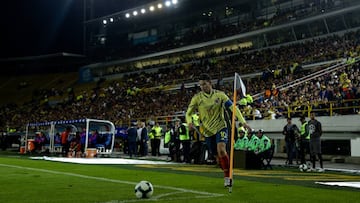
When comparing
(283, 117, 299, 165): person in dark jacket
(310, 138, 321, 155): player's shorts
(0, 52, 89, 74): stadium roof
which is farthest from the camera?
(0, 52, 89, 74): stadium roof

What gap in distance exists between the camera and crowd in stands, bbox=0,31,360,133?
24.7 metres

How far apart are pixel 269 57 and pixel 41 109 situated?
2807 cm

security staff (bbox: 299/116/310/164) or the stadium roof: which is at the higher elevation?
the stadium roof

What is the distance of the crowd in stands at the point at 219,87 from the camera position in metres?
24.7

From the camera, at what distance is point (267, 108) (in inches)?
989

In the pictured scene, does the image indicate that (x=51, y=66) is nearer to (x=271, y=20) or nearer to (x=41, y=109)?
(x=41, y=109)

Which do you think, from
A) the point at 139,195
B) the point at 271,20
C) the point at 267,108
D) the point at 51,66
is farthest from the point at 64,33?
the point at 139,195

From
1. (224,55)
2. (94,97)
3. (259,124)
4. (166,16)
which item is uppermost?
(166,16)

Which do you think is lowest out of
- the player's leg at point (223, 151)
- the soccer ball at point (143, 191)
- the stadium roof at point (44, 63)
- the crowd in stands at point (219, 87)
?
the soccer ball at point (143, 191)

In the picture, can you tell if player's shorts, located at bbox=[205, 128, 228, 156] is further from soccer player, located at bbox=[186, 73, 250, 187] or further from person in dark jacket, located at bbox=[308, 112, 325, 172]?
person in dark jacket, located at bbox=[308, 112, 325, 172]

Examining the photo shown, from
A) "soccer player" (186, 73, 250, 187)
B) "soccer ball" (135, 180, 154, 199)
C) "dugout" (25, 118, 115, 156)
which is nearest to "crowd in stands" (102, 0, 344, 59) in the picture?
"dugout" (25, 118, 115, 156)

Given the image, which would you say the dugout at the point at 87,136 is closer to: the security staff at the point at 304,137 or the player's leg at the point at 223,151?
the security staff at the point at 304,137

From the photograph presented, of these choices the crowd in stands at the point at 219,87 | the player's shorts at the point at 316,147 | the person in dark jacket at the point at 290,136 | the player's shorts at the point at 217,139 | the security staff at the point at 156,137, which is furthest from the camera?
the crowd in stands at the point at 219,87

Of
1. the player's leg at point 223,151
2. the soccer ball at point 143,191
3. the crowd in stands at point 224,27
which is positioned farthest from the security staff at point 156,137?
the crowd in stands at point 224,27
